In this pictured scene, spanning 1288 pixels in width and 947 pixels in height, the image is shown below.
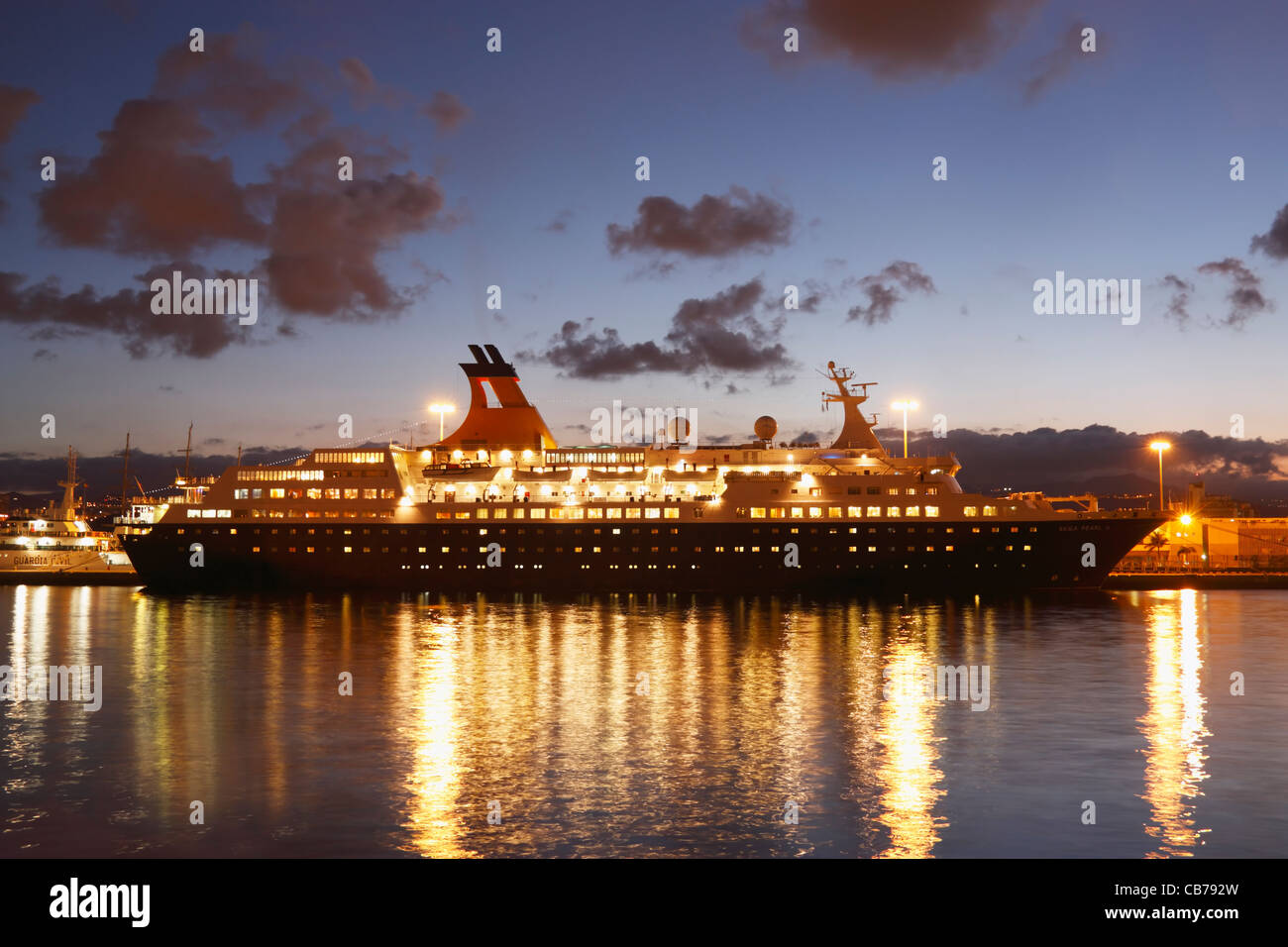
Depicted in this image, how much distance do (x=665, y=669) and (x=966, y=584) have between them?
108 ft

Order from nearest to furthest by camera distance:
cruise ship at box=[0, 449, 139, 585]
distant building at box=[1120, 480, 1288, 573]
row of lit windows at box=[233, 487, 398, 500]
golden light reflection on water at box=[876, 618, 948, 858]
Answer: golden light reflection on water at box=[876, 618, 948, 858] < row of lit windows at box=[233, 487, 398, 500] < cruise ship at box=[0, 449, 139, 585] < distant building at box=[1120, 480, 1288, 573]

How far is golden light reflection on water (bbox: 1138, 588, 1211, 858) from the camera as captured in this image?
17.5 metres

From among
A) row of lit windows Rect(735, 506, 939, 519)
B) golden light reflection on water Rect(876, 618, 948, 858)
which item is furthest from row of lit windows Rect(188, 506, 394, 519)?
golden light reflection on water Rect(876, 618, 948, 858)

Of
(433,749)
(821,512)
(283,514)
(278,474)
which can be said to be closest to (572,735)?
(433,749)

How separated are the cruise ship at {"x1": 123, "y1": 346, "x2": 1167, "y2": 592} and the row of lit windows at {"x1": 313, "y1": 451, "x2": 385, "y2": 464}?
0.12 m

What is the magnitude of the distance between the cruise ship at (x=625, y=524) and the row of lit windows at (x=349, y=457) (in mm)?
120

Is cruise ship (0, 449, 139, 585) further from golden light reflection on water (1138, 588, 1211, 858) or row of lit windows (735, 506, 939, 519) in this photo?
golden light reflection on water (1138, 588, 1211, 858)

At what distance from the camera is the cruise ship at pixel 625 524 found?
205 feet

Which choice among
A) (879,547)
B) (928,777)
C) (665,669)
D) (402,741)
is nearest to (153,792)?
(402,741)

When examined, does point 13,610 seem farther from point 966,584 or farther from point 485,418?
point 966,584

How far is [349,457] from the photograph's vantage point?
6831cm

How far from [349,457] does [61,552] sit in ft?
137

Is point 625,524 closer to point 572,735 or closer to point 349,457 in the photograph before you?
point 349,457
